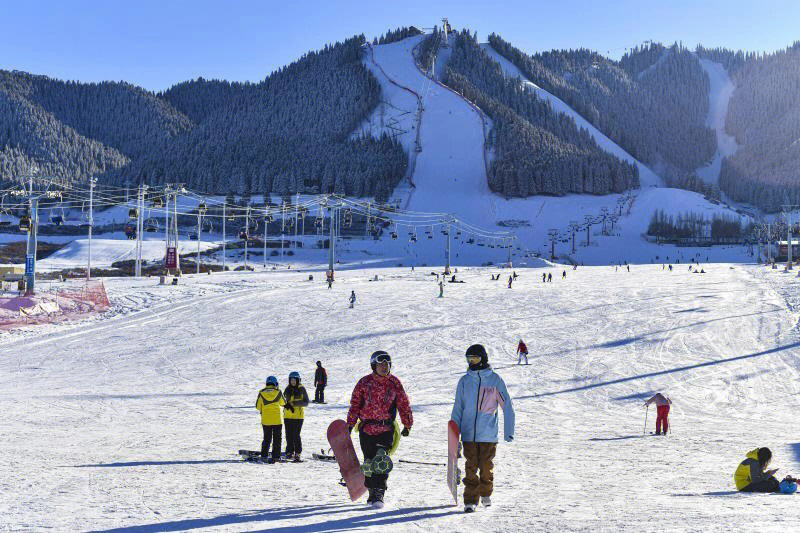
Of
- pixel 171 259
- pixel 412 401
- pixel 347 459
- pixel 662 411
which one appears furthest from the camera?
pixel 171 259

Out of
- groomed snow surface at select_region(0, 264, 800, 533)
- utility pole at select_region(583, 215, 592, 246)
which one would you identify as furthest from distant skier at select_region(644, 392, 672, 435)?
utility pole at select_region(583, 215, 592, 246)

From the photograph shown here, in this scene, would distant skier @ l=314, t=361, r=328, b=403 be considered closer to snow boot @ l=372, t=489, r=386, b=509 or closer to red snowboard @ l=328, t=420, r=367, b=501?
red snowboard @ l=328, t=420, r=367, b=501

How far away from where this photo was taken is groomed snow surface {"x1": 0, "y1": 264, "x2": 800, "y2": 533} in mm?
7941

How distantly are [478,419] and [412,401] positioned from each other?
44.1 ft

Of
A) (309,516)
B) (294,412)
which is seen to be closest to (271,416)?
(294,412)

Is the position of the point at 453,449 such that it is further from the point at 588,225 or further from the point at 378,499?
the point at 588,225

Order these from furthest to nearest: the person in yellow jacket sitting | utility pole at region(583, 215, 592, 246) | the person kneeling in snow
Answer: utility pole at region(583, 215, 592, 246), the person in yellow jacket sitting, the person kneeling in snow

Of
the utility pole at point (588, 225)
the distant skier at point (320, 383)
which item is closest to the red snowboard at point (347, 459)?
the distant skier at point (320, 383)

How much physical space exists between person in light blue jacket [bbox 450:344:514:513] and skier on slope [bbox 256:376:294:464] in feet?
12.1

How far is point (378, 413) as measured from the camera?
824cm

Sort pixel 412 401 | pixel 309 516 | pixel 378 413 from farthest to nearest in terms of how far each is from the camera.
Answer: pixel 412 401, pixel 378 413, pixel 309 516

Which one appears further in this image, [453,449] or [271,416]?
[271,416]

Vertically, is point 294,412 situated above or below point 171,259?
below

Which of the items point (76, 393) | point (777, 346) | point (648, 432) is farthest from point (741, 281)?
point (76, 393)
